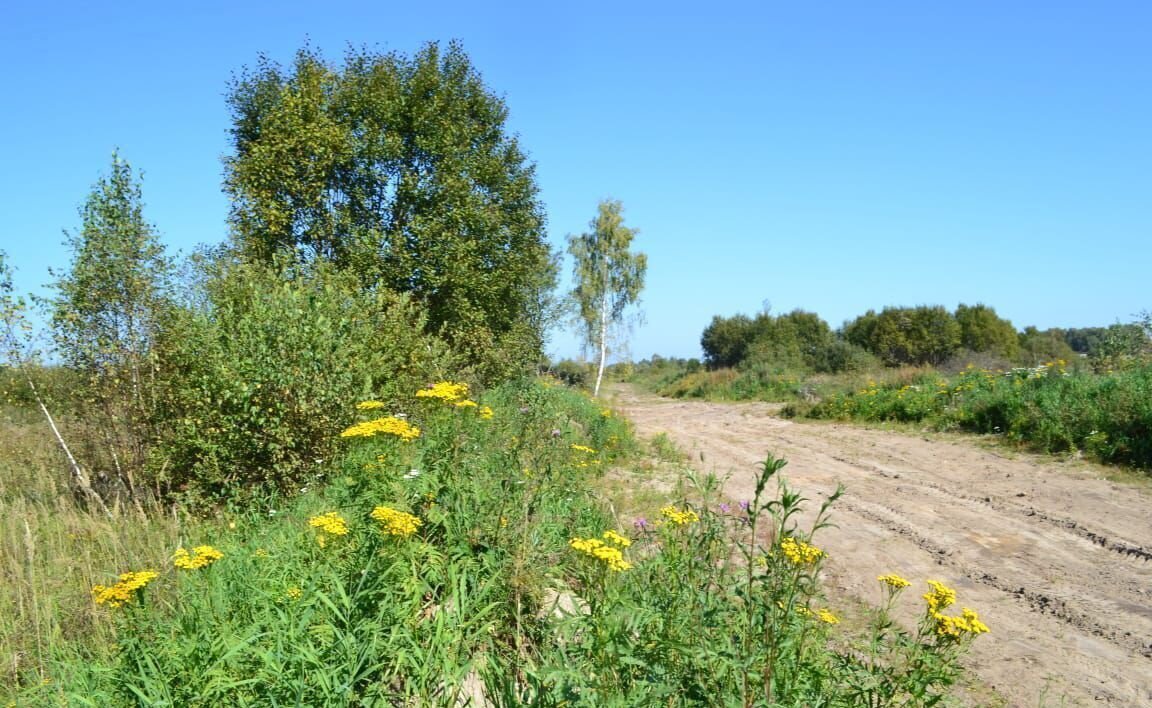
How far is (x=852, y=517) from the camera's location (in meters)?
7.94

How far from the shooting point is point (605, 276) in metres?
36.0

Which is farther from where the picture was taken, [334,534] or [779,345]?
[779,345]

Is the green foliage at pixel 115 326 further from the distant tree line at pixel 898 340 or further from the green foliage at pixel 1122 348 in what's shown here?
the distant tree line at pixel 898 340

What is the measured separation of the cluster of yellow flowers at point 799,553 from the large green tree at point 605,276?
3302 cm

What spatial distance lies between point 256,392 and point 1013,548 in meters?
7.85

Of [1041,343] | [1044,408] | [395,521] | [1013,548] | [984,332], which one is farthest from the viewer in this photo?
[1041,343]

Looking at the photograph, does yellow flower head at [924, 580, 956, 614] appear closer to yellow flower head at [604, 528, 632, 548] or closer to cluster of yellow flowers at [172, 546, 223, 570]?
yellow flower head at [604, 528, 632, 548]

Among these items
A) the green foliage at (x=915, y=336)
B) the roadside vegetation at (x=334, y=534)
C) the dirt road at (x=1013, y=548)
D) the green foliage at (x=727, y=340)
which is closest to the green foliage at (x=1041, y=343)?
the green foliage at (x=915, y=336)

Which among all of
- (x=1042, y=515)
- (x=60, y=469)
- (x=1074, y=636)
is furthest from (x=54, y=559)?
(x=1042, y=515)

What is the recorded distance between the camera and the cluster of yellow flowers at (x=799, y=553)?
2506mm

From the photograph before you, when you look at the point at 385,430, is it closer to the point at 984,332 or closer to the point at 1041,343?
the point at 984,332


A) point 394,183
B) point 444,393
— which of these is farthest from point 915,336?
point 444,393

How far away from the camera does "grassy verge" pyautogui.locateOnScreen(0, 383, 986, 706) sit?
239 centimetres

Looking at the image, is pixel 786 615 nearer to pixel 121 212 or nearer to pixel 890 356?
pixel 121 212
